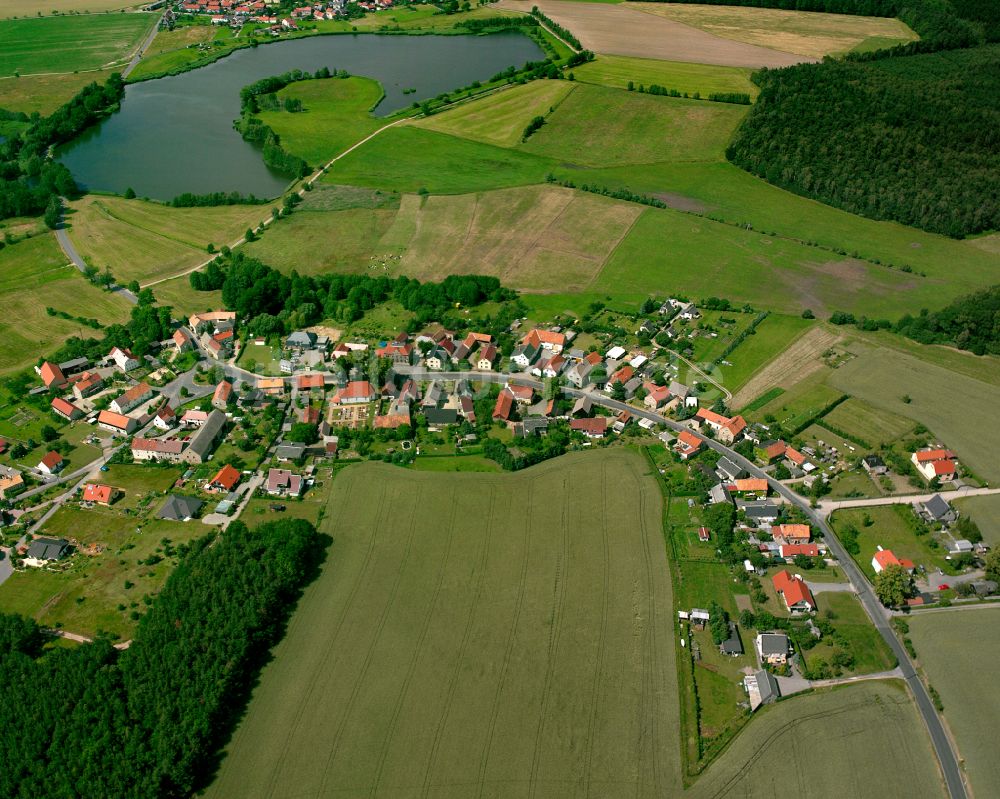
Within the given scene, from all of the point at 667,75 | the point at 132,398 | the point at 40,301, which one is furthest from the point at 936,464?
the point at 667,75

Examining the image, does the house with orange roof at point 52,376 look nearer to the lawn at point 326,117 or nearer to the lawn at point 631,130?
the lawn at point 326,117

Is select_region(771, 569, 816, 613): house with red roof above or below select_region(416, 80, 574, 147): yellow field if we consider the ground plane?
above

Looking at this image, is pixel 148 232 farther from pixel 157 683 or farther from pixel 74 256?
pixel 157 683

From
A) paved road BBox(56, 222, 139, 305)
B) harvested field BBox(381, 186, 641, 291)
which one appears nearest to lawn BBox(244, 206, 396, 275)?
harvested field BBox(381, 186, 641, 291)

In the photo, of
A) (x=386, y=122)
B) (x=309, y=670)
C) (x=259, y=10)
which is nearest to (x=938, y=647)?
(x=309, y=670)

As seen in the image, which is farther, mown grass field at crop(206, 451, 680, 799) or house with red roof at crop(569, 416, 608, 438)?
house with red roof at crop(569, 416, 608, 438)

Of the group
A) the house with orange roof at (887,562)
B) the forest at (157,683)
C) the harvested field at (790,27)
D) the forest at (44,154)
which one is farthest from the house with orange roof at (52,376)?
the harvested field at (790,27)

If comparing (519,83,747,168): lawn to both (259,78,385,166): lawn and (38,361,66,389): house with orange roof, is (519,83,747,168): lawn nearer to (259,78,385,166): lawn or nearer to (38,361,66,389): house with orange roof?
(259,78,385,166): lawn
